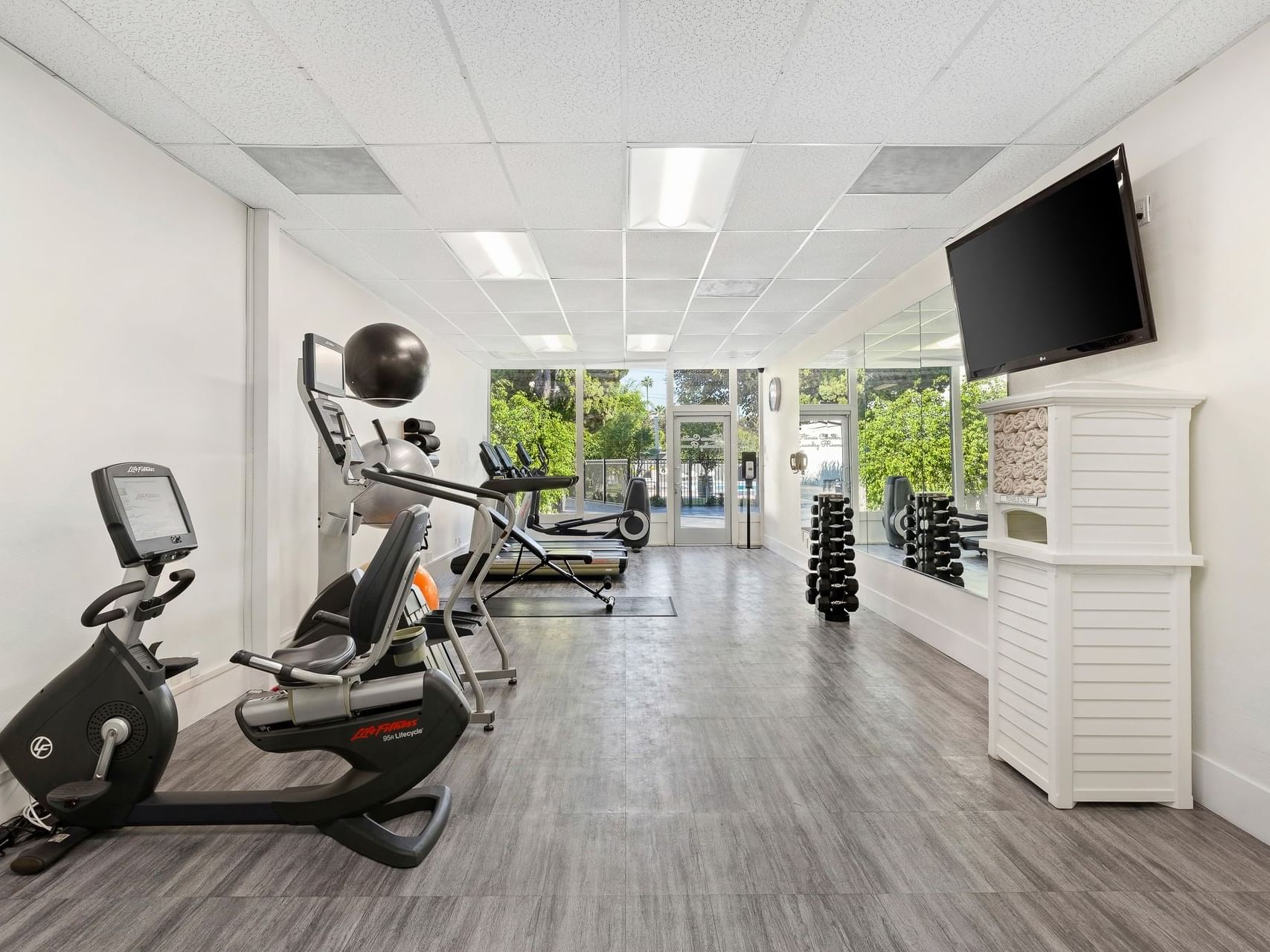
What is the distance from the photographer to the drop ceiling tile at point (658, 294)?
17.3 ft

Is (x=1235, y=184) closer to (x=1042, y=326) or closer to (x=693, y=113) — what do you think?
(x=1042, y=326)

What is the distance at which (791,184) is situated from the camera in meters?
3.46

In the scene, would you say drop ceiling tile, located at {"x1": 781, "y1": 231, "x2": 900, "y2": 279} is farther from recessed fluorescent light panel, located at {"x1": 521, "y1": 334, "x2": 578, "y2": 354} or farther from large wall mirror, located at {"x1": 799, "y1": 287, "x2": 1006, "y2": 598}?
recessed fluorescent light panel, located at {"x1": 521, "y1": 334, "x2": 578, "y2": 354}

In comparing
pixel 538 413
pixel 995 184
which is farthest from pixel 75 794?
pixel 538 413

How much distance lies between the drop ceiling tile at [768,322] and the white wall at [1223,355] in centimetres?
376

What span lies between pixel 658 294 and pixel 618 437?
4.51 meters

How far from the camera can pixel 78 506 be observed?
254 centimetres

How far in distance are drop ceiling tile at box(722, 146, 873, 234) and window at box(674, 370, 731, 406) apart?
19.4 feet

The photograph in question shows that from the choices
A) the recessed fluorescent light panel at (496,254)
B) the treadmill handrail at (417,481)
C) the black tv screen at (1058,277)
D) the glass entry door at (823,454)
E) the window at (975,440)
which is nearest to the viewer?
the black tv screen at (1058,277)

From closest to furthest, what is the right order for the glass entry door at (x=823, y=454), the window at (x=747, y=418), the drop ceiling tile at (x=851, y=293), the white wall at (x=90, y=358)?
the white wall at (x=90, y=358) → the drop ceiling tile at (x=851, y=293) → the glass entry door at (x=823, y=454) → the window at (x=747, y=418)

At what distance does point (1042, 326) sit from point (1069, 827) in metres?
2.14

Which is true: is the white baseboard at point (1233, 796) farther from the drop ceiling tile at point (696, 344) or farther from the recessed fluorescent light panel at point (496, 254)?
the drop ceiling tile at point (696, 344)

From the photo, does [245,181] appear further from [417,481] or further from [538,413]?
[538,413]

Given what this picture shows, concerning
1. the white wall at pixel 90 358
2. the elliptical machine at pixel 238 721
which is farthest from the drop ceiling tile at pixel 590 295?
the elliptical machine at pixel 238 721
